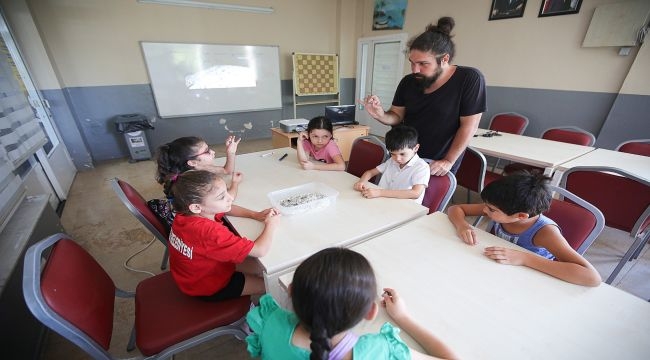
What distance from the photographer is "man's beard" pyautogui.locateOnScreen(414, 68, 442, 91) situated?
157 centimetres

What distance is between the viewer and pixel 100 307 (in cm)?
93

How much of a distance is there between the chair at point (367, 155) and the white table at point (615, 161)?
1361 mm

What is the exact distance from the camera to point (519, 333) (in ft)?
2.31

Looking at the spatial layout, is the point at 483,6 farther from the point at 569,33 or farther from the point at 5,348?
the point at 5,348

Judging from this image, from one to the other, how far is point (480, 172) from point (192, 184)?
6.87 feet

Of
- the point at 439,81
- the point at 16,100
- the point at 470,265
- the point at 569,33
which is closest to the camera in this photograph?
the point at 470,265

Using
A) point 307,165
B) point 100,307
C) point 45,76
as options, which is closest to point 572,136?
point 307,165

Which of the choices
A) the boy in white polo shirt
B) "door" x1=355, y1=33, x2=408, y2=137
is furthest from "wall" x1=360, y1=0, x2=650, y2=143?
the boy in white polo shirt

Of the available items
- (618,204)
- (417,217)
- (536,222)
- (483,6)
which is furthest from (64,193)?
(483,6)

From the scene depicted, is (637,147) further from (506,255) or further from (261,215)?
(261,215)

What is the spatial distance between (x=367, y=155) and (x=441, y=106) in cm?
64

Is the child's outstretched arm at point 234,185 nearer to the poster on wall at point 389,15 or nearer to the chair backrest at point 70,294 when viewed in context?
the chair backrest at point 70,294

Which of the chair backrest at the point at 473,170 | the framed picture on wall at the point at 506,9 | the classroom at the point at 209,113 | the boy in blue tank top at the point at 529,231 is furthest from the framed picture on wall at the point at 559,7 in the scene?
the boy in blue tank top at the point at 529,231

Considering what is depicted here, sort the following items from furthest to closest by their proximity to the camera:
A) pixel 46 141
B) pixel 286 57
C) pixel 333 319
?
pixel 286 57 → pixel 46 141 → pixel 333 319
